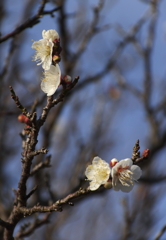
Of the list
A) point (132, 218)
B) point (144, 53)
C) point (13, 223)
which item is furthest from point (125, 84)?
point (13, 223)

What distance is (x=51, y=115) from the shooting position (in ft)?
13.0

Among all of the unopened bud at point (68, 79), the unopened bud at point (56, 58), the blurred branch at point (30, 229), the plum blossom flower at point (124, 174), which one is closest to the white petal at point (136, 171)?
the plum blossom flower at point (124, 174)

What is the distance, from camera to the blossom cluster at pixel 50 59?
1.49 m

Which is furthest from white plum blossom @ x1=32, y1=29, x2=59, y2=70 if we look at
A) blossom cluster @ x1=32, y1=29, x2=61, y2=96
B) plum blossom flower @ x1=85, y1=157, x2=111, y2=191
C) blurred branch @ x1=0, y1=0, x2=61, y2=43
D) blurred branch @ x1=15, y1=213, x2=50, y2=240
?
blurred branch @ x1=15, y1=213, x2=50, y2=240

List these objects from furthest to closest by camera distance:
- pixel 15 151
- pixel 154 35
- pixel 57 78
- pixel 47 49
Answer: pixel 15 151
pixel 154 35
pixel 47 49
pixel 57 78

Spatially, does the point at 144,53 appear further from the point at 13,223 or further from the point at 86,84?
the point at 13,223

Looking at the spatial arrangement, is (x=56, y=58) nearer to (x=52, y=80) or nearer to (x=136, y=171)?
(x=52, y=80)

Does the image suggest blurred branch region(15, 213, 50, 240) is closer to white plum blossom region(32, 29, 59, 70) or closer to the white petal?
the white petal

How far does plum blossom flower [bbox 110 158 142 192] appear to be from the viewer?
140cm

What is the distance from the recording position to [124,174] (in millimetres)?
1431

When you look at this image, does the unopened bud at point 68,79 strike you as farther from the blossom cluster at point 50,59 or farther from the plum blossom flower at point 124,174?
the plum blossom flower at point 124,174

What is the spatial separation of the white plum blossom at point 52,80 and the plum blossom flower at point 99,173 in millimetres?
397

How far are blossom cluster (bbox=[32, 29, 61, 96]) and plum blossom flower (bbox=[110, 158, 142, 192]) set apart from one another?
1.48ft

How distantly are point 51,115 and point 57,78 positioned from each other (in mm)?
2486
